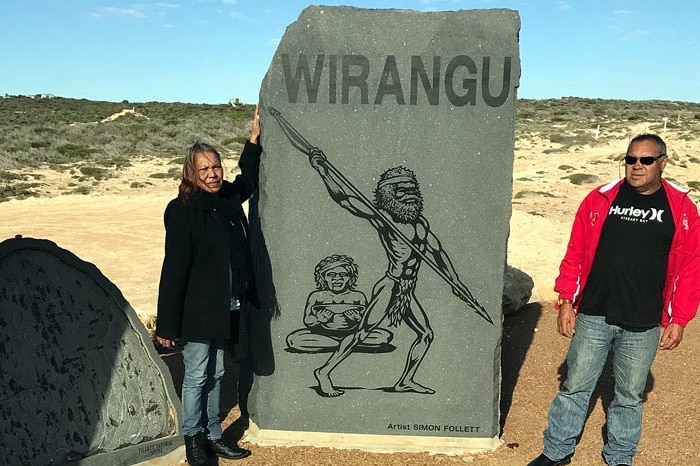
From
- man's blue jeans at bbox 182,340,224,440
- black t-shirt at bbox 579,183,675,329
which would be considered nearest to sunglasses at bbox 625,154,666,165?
black t-shirt at bbox 579,183,675,329

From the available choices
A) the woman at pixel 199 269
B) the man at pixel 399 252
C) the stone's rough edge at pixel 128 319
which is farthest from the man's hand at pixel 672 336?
the stone's rough edge at pixel 128 319

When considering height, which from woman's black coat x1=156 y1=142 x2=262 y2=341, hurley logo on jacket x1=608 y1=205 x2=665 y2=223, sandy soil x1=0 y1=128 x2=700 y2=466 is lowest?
sandy soil x1=0 y1=128 x2=700 y2=466

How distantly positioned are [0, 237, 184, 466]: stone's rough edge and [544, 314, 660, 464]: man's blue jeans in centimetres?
227

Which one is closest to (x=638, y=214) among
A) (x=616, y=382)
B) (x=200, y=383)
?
(x=616, y=382)

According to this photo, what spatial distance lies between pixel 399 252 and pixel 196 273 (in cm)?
134

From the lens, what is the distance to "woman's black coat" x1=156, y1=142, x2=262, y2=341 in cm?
350

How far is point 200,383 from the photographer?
374 cm

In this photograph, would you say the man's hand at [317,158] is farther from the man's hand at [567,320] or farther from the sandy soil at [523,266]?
the sandy soil at [523,266]

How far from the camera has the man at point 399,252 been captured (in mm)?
4137

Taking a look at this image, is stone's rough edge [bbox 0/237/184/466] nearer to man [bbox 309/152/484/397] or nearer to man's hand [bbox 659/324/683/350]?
man [bbox 309/152/484/397]

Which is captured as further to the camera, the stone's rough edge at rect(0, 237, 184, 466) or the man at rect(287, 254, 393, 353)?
the man at rect(287, 254, 393, 353)

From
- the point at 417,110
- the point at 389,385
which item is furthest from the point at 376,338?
the point at 417,110

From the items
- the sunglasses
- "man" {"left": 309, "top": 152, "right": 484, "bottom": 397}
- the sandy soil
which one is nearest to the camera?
the sunglasses

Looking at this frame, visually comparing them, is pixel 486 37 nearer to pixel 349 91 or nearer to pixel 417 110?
pixel 417 110
